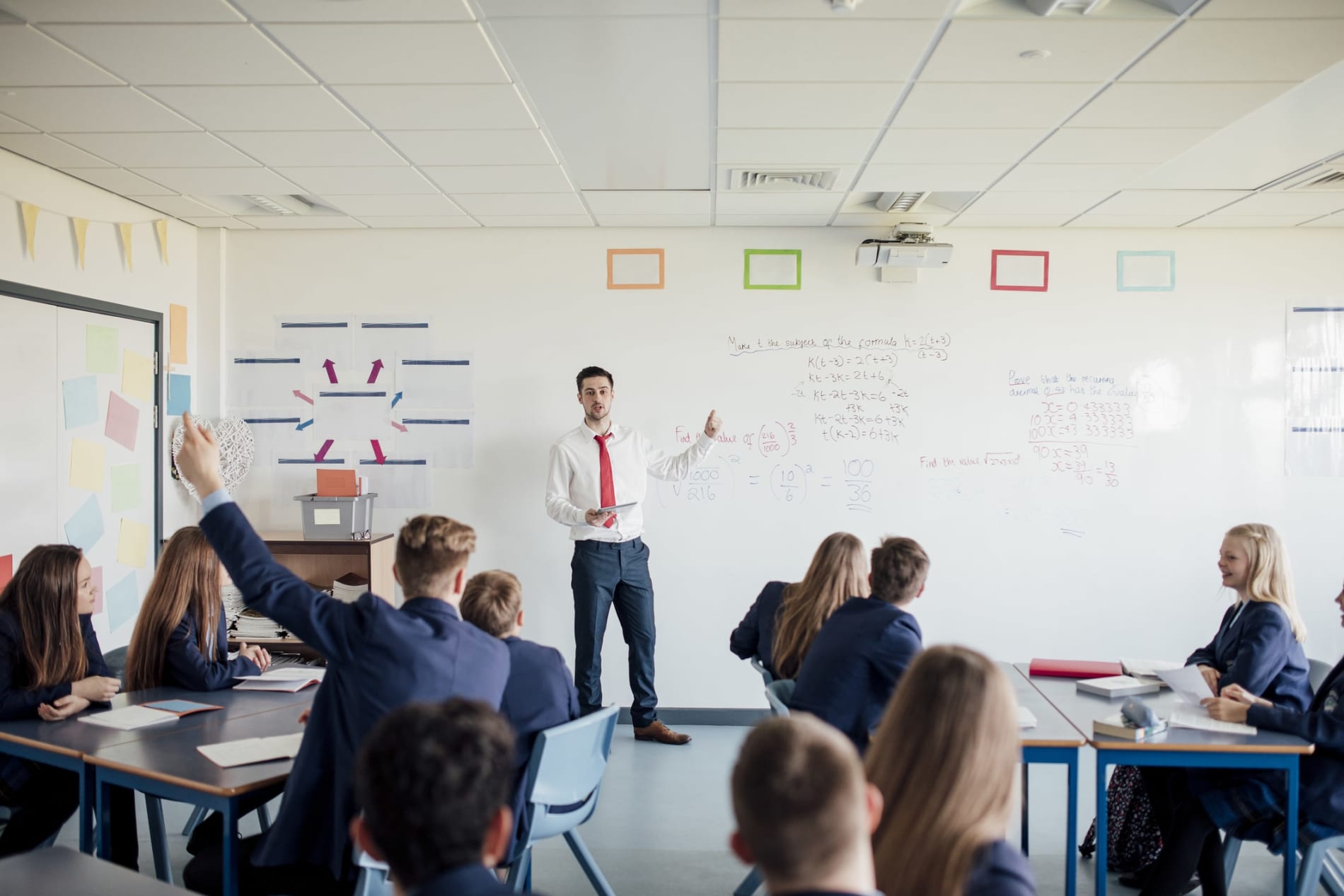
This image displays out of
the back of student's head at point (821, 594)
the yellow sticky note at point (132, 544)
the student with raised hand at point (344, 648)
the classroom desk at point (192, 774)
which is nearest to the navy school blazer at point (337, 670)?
the student with raised hand at point (344, 648)

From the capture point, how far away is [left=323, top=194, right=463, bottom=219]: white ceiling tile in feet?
14.6

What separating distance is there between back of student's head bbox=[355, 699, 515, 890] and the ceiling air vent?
3225 mm

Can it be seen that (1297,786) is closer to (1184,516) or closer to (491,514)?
(1184,516)

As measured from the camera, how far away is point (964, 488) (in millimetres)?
5070

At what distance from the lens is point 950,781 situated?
1376 millimetres

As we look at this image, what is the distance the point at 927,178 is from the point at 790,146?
2.56ft

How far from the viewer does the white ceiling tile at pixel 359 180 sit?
400 centimetres

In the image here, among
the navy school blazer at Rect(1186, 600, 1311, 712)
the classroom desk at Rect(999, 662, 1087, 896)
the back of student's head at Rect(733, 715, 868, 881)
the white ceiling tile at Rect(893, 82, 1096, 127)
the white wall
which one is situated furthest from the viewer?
the white wall

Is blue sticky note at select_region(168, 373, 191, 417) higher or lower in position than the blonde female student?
higher

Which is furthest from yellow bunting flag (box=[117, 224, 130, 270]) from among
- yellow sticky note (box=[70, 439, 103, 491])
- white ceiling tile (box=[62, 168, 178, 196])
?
yellow sticky note (box=[70, 439, 103, 491])

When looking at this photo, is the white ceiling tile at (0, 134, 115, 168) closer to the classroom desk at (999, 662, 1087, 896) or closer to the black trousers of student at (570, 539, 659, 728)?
the black trousers of student at (570, 539, 659, 728)

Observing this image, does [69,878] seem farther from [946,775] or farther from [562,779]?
[946,775]

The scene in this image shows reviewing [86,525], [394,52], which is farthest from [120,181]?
[394,52]

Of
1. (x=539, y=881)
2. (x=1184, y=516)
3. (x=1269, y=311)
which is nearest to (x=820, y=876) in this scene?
(x=539, y=881)
